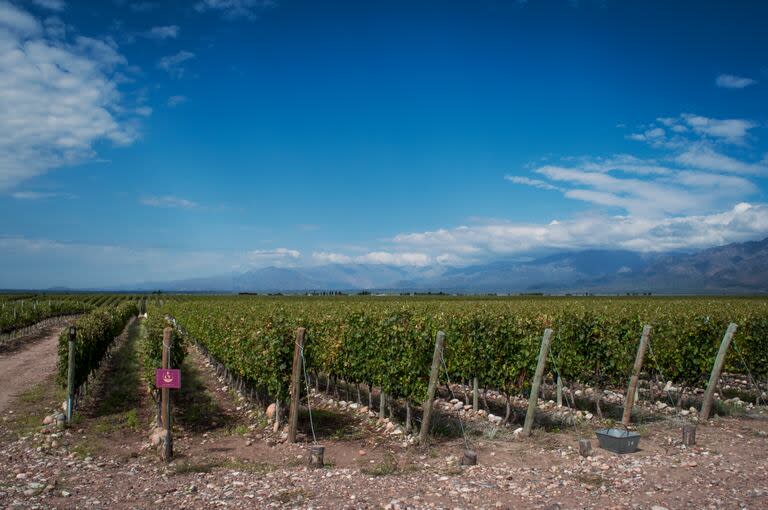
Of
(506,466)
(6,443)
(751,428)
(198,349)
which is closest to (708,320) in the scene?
(751,428)

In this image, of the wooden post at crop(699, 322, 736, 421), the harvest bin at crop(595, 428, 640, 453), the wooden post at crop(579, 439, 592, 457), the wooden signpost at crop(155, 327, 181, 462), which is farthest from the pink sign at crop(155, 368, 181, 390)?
the wooden post at crop(699, 322, 736, 421)

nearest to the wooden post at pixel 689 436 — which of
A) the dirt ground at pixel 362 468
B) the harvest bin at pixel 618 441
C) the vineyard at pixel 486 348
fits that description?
the dirt ground at pixel 362 468

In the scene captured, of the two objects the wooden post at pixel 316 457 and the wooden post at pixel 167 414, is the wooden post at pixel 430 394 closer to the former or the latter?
the wooden post at pixel 316 457

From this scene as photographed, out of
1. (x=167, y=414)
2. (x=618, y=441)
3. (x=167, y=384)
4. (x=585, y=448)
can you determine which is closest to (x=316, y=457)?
(x=167, y=414)

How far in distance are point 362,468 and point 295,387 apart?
262 cm

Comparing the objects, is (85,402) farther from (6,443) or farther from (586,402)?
(586,402)

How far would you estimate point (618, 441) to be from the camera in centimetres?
970

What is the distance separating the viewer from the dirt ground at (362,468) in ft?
25.6

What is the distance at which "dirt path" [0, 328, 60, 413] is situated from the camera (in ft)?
55.8

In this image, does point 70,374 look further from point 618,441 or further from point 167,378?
point 618,441

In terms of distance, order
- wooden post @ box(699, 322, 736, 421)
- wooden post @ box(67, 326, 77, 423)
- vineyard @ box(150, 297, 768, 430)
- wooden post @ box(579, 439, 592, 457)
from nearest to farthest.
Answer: wooden post @ box(579, 439, 592, 457)
vineyard @ box(150, 297, 768, 430)
wooden post @ box(67, 326, 77, 423)
wooden post @ box(699, 322, 736, 421)

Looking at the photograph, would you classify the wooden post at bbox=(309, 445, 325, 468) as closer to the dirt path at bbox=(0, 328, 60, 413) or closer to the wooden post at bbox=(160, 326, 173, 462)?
the wooden post at bbox=(160, 326, 173, 462)

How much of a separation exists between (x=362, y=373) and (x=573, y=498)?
23.9 feet

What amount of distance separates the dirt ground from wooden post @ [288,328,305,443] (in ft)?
1.14
